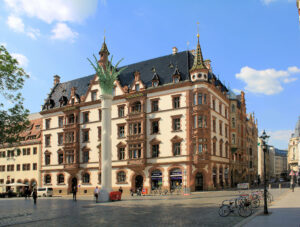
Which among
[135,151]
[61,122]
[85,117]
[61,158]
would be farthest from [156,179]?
[61,122]

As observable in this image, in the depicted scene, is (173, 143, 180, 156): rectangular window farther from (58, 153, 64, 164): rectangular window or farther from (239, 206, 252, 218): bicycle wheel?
(239, 206, 252, 218): bicycle wheel

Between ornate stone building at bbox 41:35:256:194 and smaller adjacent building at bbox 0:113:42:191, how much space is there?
342 centimetres

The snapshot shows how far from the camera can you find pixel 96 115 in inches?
2594

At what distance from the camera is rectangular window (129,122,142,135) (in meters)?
59.1

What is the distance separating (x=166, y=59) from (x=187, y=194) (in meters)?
26.3

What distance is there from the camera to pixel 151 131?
2290 inches

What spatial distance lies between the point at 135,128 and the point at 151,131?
10.4ft

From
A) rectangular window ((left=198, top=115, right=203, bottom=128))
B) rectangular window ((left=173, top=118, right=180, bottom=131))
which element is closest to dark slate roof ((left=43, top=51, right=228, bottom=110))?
rectangular window ((left=173, top=118, right=180, bottom=131))

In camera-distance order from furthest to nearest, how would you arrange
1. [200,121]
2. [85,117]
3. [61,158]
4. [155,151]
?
[61,158]
[85,117]
[155,151]
[200,121]

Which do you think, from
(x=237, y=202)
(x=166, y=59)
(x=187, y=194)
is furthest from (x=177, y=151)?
(x=237, y=202)

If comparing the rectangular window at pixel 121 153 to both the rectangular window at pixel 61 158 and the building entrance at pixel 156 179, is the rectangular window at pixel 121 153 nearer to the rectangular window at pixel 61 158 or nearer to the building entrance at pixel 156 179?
the building entrance at pixel 156 179

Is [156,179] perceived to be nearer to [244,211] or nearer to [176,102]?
[176,102]

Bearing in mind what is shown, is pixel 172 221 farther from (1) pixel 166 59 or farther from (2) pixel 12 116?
(1) pixel 166 59

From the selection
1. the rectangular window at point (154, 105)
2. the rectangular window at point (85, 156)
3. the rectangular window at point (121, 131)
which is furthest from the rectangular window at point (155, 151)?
the rectangular window at point (85, 156)
